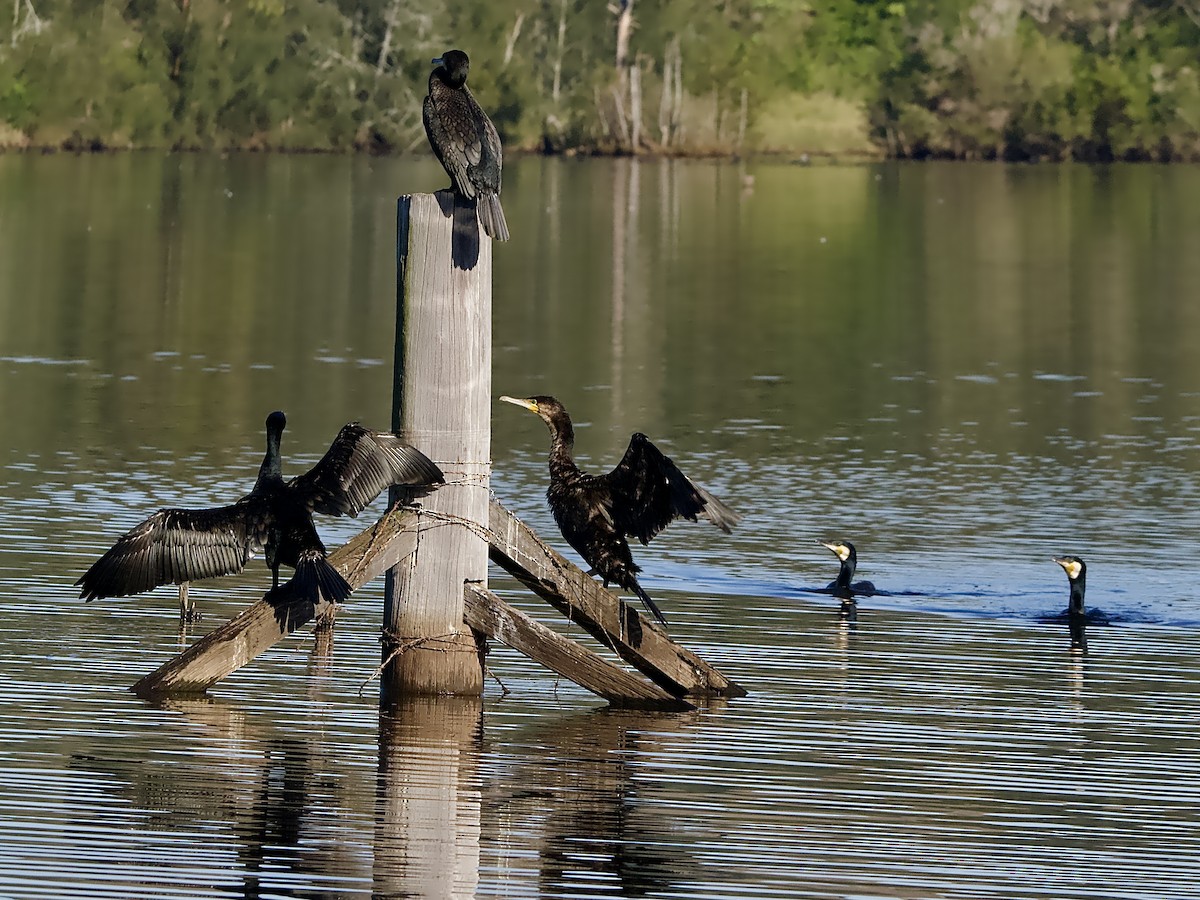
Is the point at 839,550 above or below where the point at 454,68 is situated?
below

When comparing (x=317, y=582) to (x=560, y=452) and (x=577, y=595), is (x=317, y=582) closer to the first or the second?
(x=577, y=595)

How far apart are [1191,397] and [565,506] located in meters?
19.8

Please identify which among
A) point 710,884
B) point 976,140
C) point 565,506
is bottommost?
point 710,884

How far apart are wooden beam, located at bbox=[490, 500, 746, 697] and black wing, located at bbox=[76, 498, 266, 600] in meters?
1.17

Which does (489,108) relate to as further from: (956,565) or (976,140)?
(956,565)

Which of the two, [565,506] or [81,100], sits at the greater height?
[81,100]

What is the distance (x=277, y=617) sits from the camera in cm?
1126

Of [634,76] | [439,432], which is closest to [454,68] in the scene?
[439,432]

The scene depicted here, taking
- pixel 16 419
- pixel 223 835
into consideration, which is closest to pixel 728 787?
pixel 223 835

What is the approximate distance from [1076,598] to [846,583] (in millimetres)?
1528

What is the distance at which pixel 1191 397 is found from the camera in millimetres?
30250

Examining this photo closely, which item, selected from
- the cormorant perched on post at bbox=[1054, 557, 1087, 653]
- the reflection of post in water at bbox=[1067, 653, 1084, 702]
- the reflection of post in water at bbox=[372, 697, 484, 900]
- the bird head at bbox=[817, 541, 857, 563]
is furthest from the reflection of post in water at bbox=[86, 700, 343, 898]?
the bird head at bbox=[817, 541, 857, 563]

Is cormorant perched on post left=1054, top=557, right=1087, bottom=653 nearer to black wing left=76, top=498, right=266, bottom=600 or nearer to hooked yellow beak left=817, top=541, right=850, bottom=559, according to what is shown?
hooked yellow beak left=817, top=541, right=850, bottom=559

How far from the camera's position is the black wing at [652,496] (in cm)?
1148
